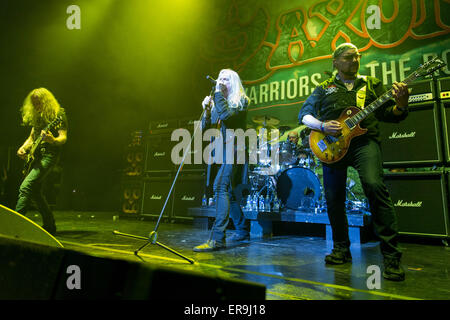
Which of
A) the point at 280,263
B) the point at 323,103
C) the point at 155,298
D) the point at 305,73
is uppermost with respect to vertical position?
the point at 305,73

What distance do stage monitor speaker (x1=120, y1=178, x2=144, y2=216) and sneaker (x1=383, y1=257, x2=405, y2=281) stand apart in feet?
15.1

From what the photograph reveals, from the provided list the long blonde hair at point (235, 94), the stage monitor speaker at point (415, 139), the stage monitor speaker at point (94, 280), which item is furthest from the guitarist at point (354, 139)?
the stage monitor speaker at point (415, 139)

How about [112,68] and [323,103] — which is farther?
[112,68]

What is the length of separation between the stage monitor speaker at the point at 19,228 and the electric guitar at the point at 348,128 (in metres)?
1.85

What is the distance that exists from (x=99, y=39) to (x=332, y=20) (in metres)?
5.07

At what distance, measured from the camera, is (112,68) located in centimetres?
705

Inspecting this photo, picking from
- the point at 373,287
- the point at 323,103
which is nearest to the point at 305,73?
the point at 323,103

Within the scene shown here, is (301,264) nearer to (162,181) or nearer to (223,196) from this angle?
(223,196)

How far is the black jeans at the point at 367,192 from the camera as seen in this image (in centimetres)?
182

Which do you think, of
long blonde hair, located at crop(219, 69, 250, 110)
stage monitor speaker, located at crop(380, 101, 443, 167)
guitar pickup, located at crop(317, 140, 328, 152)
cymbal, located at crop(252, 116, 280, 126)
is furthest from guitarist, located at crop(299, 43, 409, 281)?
cymbal, located at crop(252, 116, 280, 126)

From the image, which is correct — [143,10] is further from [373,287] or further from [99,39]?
[373,287]

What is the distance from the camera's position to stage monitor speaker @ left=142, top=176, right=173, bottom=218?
205 inches

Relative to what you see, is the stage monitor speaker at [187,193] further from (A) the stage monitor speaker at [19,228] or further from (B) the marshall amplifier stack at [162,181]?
(A) the stage monitor speaker at [19,228]

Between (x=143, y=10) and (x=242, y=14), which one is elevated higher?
(x=143, y=10)
